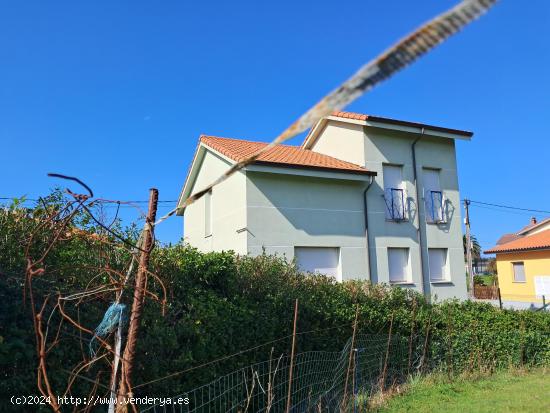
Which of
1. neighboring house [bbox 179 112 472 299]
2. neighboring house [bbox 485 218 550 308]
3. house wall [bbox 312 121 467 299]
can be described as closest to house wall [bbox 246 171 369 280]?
neighboring house [bbox 179 112 472 299]

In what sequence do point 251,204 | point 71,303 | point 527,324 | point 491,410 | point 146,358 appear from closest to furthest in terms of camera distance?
1. point 71,303
2. point 146,358
3. point 491,410
4. point 527,324
5. point 251,204

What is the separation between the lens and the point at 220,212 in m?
13.4

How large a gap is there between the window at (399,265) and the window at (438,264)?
3.69ft

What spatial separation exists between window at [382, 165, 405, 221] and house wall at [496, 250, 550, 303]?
14970mm

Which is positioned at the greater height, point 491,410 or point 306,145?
point 306,145

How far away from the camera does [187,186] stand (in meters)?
16.8

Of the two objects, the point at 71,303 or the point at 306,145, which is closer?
the point at 71,303

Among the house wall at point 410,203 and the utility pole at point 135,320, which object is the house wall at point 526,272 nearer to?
the house wall at point 410,203

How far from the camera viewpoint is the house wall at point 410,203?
13.2 meters

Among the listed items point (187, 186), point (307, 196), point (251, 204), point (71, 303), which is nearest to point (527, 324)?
point (307, 196)

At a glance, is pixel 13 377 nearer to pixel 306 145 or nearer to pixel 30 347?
pixel 30 347

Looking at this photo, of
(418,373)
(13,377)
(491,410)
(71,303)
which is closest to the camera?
(13,377)

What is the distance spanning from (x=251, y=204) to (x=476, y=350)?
21.4 feet

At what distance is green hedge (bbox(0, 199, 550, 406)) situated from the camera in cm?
407
